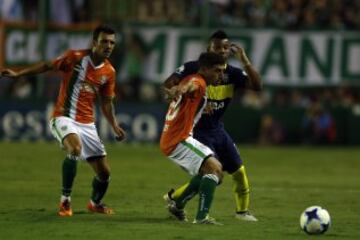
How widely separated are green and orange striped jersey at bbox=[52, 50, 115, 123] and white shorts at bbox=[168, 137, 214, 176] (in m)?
1.64

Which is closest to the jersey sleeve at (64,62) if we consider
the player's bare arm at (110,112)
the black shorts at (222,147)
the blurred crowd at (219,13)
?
the player's bare arm at (110,112)

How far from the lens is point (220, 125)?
40.0 feet

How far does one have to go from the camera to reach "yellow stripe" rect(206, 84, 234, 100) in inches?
475

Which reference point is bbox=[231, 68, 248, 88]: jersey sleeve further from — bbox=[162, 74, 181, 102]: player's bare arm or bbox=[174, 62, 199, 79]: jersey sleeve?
bbox=[162, 74, 181, 102]: player's bare arm

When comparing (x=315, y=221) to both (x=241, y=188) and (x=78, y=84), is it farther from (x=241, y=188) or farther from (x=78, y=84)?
(x=78, y=84)

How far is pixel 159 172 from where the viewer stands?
19.7 meters

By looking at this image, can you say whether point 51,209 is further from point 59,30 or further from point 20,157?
point 59,30

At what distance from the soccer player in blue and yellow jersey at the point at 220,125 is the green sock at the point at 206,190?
2.56 ft

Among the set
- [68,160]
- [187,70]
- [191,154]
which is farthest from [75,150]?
[187,70]

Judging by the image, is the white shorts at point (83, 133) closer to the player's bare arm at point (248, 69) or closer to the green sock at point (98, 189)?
the green sock at point (98, 189)

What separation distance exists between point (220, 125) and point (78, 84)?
1.87m

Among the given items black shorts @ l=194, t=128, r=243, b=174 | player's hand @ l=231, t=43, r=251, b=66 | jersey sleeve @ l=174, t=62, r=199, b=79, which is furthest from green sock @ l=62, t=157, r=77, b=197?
player's hand @ l=231, t=43, r=251, b=66

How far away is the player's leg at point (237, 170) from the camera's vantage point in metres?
12.1

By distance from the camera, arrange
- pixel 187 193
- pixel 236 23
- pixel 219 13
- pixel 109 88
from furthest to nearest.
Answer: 1. pixel 219 13
2. pixel 236 23
3. pixel 109 88
4. pixel 187 193
